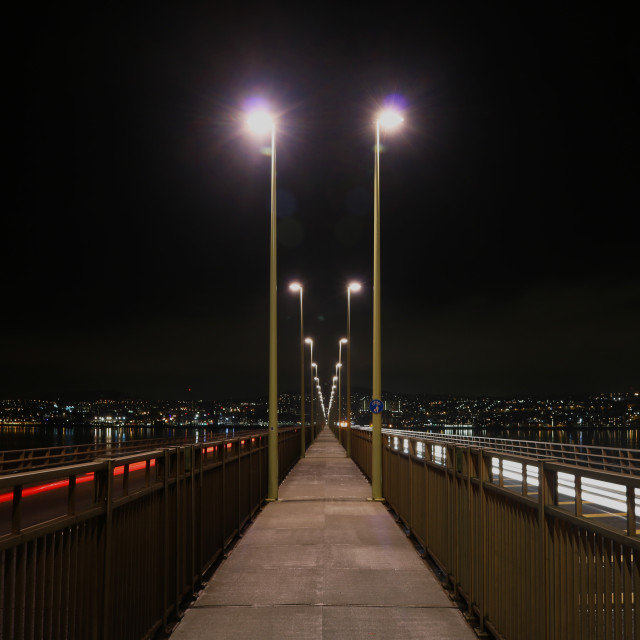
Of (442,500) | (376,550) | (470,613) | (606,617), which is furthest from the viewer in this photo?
(376,550)

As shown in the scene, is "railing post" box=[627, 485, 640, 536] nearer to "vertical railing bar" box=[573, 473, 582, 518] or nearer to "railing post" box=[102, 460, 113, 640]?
"vertical railing bar" box=[573, 473, 582, 518]

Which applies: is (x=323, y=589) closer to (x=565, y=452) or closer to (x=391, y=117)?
(x=391, y=117)

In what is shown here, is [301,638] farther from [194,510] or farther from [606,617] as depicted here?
[606,617]

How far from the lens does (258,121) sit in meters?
16.3

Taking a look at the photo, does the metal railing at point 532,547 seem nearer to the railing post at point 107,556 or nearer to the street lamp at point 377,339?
the railing post at point 107,556

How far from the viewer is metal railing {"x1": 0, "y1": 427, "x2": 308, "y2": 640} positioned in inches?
131

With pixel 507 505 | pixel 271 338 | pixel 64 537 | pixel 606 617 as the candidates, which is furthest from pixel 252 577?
pixel 271 338

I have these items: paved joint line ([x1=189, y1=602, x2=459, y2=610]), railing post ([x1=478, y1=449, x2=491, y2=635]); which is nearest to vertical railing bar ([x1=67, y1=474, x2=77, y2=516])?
paved joint line ([x1=189, y1=602, x2=459, y2=610])

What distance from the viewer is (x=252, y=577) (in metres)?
8.25

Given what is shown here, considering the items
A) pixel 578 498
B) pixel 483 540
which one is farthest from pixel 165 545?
pixel 578 498

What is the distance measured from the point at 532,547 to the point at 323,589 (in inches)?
141

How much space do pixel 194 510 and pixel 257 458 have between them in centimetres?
673

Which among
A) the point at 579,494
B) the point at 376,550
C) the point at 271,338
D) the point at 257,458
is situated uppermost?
the point at 271,338

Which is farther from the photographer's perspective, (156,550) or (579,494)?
(156,550)
